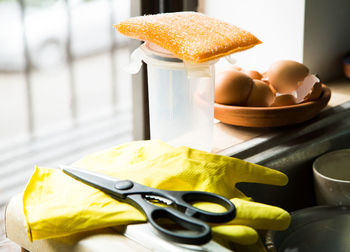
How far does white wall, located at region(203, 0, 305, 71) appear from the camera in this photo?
1060 mm

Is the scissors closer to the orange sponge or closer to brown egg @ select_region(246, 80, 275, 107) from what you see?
the orange sponge

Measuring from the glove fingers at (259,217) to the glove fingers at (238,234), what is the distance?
19 millimetres

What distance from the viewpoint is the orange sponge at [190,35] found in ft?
2.24

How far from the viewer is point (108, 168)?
70 centimetres

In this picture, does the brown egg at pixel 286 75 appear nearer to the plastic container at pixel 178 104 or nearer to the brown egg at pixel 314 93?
the brown egg at pixel 314 93

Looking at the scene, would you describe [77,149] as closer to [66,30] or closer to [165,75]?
[66,30]

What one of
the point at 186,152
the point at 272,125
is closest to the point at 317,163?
the point at 272,125

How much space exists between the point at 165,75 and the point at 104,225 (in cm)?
29

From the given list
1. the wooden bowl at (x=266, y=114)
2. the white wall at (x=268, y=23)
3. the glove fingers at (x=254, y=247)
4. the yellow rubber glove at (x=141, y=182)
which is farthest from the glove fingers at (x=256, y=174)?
the white wall at (x=268, y=23)

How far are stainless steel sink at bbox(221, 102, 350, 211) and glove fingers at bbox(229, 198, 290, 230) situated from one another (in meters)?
0.18

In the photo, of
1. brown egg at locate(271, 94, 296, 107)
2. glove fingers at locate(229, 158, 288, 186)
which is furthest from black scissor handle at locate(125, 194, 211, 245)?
brown egg at locate(271, 94, 296, 107)

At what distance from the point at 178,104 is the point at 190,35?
13cm

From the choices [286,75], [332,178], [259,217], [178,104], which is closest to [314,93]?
[286,75]

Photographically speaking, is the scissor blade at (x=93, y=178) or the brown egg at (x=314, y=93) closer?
the scissor blade at (x=93, y=178)
